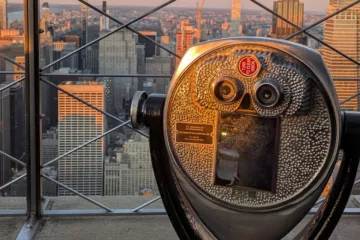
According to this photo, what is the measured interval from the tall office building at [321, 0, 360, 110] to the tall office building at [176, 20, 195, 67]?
562mm

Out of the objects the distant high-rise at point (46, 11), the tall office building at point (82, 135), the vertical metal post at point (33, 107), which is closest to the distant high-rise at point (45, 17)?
the distant high-rise at point (46, 11)

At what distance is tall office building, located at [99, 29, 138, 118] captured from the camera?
8.08 feet

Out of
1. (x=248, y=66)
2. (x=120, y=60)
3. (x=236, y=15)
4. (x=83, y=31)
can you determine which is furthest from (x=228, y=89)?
(x=83, y=31)

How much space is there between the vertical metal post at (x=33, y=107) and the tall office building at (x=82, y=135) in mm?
173

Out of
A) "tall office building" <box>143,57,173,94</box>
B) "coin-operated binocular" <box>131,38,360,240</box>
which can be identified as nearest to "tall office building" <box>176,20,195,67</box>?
"tall office building" <box>143,57,173,94</box>

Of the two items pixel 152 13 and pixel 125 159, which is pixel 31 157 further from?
pixel 152 13

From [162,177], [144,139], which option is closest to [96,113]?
[144,139]

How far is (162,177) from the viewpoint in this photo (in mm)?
1418

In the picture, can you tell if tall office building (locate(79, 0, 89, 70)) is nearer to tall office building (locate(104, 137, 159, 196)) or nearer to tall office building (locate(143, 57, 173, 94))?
tall office building (locate(143, 57, 173, 94))

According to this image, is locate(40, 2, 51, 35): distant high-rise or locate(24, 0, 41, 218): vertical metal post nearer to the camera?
locate(24, 0, 41, 218): vertical metal post

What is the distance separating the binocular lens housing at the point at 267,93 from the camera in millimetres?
1184

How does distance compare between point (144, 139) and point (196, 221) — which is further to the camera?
point (144, 139)

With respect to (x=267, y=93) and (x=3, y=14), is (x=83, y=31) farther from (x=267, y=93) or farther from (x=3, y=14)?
(x=267, y=93)

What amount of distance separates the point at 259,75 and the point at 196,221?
1.27 ft
